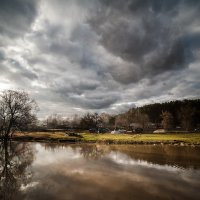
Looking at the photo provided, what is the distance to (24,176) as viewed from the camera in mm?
16453

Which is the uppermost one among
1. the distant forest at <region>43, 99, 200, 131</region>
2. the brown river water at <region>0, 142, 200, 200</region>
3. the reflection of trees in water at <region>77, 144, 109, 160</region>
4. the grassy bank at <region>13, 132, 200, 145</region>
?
the distant forest at <region>43, 99, 200, 131</region>

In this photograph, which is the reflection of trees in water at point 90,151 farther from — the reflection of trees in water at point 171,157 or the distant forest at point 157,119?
the distant forest at point 157,119

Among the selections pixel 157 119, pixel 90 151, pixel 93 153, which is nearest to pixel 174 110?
pixel 157 119

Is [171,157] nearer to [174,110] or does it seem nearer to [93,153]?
[93,153]

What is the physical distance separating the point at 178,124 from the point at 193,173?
12919 cm

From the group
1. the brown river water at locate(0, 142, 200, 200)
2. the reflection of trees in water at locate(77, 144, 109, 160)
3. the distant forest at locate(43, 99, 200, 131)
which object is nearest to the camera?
the brown river water at locate(0, 142, 200, 200)

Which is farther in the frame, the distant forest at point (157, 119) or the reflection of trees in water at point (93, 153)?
the distant forest at point (157, 119)

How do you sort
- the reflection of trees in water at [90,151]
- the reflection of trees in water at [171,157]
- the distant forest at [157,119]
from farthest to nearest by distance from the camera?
the distant forest at [157,119] → the reflection of trees in water at [90,151] → the reflection of trees in water at [171,157]

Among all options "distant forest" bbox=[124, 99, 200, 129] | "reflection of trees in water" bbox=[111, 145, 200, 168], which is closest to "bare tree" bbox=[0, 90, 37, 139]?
"reflection of trees in water" bbox=[111, 145, 200, 168]

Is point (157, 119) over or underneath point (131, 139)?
over

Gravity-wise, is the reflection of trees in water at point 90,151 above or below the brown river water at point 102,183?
above

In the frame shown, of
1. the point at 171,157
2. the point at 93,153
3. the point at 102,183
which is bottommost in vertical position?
the point at 102,183

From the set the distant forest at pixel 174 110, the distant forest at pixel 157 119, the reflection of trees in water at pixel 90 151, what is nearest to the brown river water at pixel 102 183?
the reflection of trees in water at pixel 90 151

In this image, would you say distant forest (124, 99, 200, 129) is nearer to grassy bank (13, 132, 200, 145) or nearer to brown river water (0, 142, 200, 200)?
grassy bank (13, 132, 200, 145)
